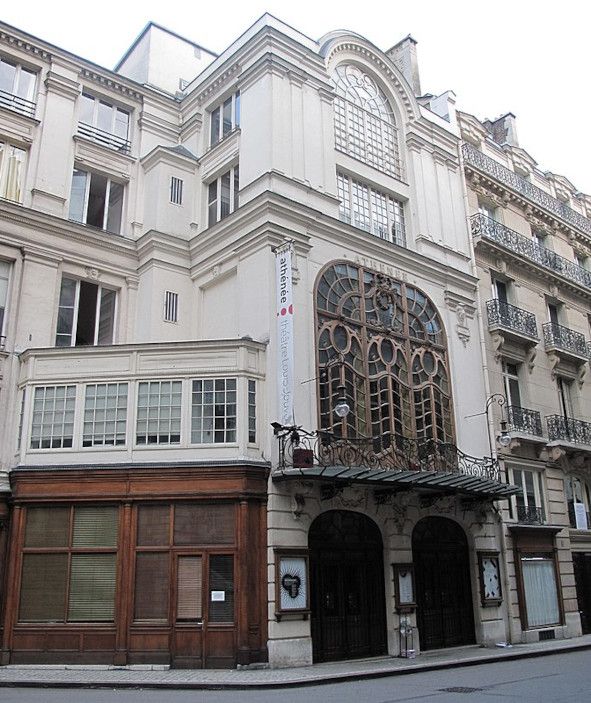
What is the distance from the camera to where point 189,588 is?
1531cm

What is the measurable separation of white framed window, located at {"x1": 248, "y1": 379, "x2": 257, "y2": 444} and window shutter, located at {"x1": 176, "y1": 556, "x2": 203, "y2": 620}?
295cm

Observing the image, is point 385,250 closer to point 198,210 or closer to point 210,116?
point 198,210

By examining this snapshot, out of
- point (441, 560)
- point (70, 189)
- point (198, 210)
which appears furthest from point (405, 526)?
point (70, 189)

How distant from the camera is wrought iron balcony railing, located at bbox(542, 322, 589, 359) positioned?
26.0 m

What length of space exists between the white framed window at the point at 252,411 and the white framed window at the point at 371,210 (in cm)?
673

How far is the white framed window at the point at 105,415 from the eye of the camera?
16.4m

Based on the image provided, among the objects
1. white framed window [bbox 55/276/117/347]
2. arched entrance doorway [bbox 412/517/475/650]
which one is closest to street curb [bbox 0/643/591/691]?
arched entrance doorway [bbox 412/517/475/650]

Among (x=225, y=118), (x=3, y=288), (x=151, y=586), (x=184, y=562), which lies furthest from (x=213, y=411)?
(x=225, y=118)

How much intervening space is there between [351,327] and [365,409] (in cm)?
235

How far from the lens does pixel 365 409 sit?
18703mm

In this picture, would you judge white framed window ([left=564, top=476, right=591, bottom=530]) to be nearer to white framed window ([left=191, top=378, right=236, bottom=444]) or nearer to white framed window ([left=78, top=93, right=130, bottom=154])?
white framed window ([left=191, top=378, right=236, bottom=444])

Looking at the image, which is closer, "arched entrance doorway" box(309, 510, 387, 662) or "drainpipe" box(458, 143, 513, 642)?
"arched entrance doorway" box(309, 510, 387, 662)

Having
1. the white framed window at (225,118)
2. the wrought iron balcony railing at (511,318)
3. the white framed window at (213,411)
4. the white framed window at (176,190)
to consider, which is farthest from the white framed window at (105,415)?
the wrought iron balcony railing at (511,318)

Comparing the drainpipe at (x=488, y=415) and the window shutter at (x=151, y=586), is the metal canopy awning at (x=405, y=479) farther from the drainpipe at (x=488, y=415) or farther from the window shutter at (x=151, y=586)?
the window shutter at (x=151, y=586)
